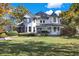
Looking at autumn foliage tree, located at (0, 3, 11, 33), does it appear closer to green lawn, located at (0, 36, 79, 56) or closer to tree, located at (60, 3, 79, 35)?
green lawn, located at (0, 36, 79, 56)

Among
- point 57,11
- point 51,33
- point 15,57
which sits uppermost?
point 57,11

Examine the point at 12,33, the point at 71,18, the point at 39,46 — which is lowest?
the point at 39,46

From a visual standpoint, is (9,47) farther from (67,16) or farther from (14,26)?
(67,16)

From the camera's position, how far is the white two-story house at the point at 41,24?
334cm

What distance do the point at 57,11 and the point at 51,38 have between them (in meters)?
0.29

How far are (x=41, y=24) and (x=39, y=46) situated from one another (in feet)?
0.76

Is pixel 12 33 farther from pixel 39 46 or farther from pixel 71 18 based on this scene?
pixel 71 18

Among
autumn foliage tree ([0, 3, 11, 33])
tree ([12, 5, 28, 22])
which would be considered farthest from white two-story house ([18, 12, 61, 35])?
autumn foliage tree ([0, 3, 11, 33])

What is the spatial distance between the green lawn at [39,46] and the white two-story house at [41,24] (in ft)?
0.24

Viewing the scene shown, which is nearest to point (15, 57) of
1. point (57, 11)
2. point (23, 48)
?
point (23, 48)

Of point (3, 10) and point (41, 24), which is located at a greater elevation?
point (3, 10)

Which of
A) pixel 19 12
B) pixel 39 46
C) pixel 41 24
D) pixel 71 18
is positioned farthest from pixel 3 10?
pixel 71 18

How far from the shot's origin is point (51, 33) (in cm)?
338

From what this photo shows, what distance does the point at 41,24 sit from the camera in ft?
10.9
